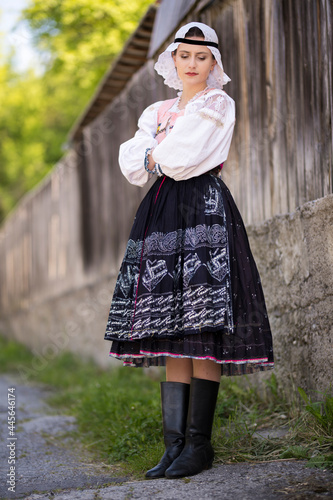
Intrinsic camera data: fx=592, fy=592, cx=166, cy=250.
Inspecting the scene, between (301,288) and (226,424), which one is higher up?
(301,288)

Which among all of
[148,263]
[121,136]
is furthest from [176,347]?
[121,136]

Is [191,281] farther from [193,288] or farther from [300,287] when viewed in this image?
[300,287]

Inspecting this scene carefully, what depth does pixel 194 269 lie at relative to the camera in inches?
96.4

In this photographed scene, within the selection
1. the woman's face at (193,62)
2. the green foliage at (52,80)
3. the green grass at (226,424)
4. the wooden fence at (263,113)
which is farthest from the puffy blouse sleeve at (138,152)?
the green foliage at (52,80)

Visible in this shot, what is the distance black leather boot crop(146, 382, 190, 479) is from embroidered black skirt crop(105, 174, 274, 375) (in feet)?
0.53

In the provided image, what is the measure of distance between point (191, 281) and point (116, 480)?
907 millimetres

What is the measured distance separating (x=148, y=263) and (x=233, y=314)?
16.6 inches

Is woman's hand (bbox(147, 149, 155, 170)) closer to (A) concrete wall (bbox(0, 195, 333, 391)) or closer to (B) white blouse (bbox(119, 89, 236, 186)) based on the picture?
(B) white blouse (bbox(119, 89, 236, 186))

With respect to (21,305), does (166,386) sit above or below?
below

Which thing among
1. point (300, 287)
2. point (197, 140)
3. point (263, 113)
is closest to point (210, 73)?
point (197, 140)

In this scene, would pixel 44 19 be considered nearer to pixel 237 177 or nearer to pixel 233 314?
pixel 237 177

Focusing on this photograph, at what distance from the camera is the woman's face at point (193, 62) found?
2643 millimetres

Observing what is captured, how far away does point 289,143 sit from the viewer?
3.24 metres

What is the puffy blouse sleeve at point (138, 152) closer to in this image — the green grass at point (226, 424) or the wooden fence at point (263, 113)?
the wooden fence at point (263, 113)
